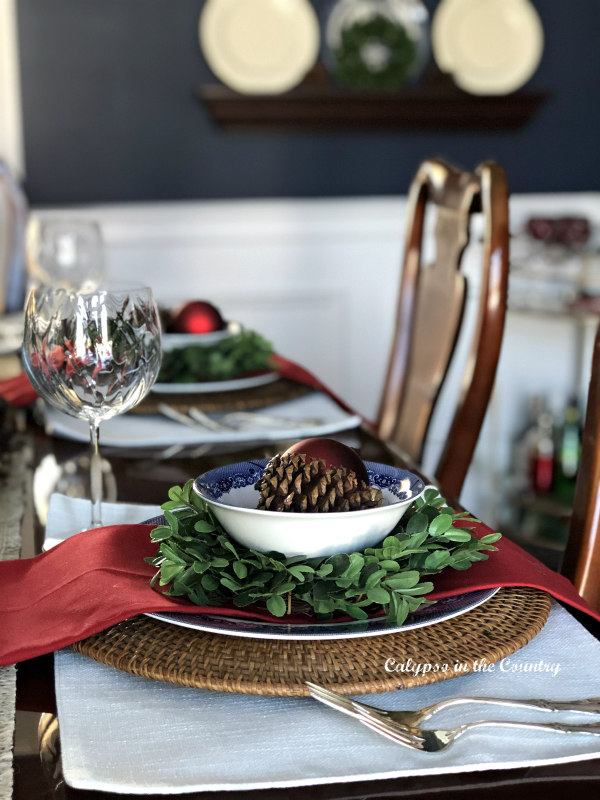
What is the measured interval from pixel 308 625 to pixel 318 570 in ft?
0.12

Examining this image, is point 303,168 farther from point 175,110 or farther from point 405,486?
point 405,486

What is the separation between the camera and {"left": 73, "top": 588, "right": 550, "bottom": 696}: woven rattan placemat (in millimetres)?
518

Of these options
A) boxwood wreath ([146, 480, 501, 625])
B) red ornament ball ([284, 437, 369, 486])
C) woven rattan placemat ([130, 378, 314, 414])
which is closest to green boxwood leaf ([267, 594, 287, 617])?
boxwood wreath ([146, 480, 501, 625])

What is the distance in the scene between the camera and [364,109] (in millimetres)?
3250

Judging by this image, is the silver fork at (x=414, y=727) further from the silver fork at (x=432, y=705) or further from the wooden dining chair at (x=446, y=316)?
the wooden dining chair at (x=446, y=316)

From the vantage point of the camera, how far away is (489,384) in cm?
128

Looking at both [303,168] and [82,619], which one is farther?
[303,168]

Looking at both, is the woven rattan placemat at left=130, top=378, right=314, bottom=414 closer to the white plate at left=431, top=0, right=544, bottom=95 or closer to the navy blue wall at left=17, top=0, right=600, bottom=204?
the navy blue wall at left=17, top=0, right=600, bottom=204

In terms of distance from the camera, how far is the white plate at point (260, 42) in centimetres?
318

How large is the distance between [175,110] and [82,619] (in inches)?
112

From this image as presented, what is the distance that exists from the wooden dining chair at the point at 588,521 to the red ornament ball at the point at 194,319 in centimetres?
63

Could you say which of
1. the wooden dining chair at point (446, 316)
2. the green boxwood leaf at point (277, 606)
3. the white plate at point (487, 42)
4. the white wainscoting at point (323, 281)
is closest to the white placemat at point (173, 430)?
the wooden dining chair at point (446, 316)

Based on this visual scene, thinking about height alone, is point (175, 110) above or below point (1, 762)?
above

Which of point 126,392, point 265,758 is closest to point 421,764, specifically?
point 265,758
